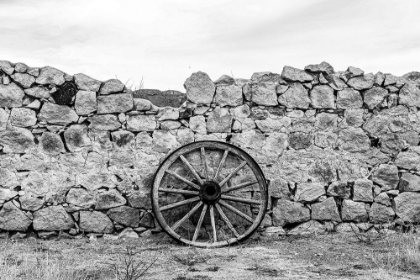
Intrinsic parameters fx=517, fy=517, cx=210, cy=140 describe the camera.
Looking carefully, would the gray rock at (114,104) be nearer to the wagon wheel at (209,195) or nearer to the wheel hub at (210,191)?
the wagon wheel at (209,195)

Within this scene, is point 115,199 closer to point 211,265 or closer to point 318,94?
point 211,265

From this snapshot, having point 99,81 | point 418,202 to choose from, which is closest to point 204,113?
point 99,81

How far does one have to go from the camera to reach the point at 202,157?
611 cm

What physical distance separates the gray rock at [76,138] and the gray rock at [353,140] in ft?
10.3

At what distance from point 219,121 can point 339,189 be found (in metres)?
1.75

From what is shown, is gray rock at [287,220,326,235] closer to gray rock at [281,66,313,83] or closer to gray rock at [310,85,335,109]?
→ gray rock at [310,85,335,109]

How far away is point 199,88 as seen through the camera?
644 cm

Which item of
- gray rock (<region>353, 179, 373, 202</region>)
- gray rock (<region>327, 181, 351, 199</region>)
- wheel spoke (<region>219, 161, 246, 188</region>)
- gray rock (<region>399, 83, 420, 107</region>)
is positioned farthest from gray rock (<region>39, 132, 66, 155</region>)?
gray rock (<region>399, 83, 420, 107</region>)

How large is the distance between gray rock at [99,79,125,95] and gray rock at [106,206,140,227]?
4.64 ft

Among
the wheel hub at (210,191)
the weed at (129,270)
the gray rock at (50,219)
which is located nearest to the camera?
the weed at (129,270)

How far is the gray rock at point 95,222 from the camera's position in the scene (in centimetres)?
621

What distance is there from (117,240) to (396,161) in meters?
3.65

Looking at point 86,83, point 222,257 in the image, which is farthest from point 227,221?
point 86,83

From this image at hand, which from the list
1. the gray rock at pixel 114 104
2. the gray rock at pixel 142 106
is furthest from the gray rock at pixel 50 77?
the gray rock at pixel 142 106
